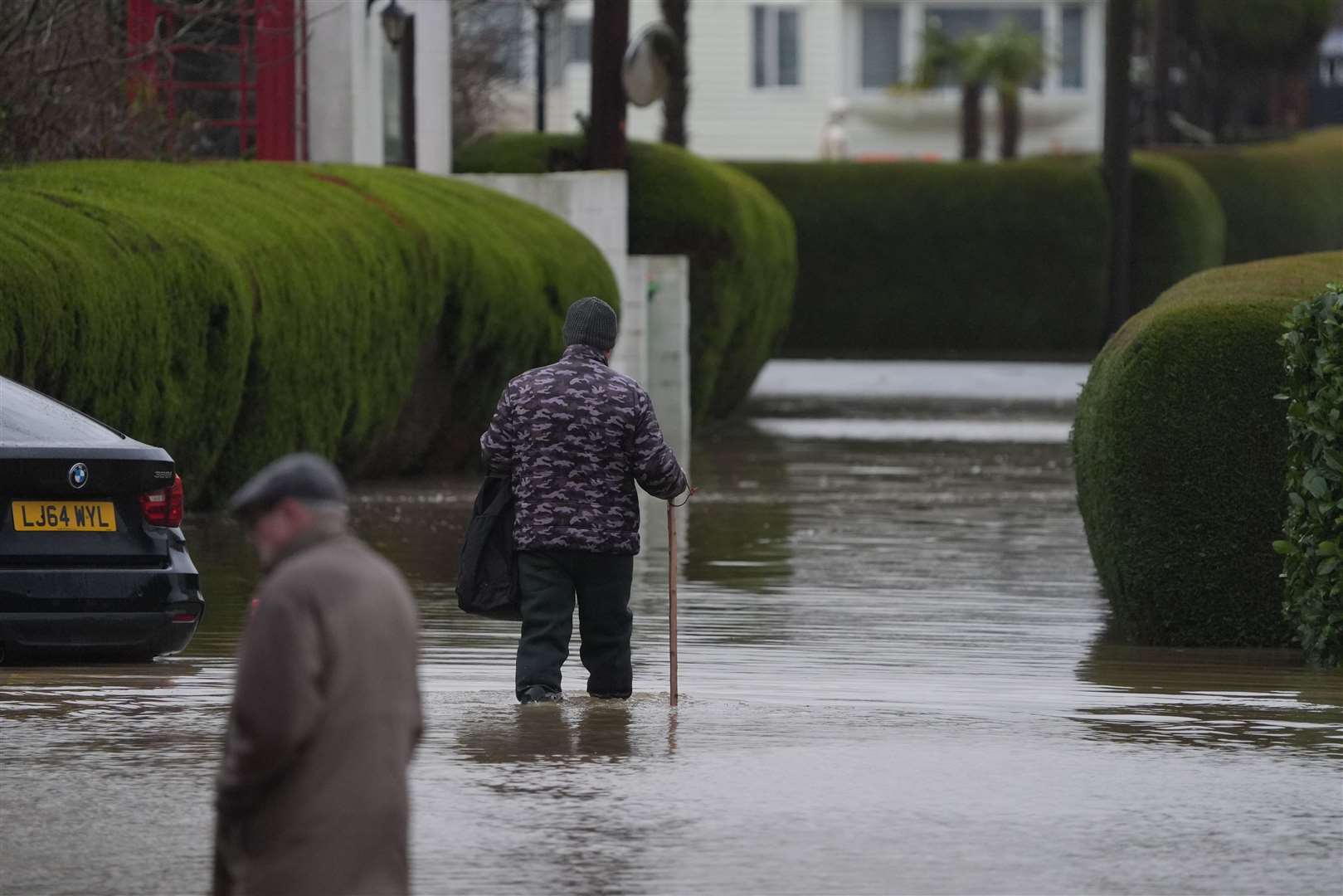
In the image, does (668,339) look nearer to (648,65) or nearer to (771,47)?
(648,65)

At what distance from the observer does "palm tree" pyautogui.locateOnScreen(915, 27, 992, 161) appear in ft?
212

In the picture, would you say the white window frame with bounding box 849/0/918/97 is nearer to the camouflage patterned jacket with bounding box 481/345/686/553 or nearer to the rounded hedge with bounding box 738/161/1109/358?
the rounded hedge with bounding box 738/161/1109/358

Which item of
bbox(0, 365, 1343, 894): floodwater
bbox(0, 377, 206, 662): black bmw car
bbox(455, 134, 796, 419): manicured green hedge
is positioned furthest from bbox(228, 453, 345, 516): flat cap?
bbox(455, 134, 796, 419): manicured green hedge

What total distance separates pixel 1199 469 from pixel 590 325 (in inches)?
136

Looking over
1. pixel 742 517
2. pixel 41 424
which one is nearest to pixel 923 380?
pixel 742 517

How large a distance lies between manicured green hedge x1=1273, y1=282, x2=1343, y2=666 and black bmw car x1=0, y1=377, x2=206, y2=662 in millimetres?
4256

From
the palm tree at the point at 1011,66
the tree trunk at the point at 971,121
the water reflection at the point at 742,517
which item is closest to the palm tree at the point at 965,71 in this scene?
the tree trunk at the point at 971,121

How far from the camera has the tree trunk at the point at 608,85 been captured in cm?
2588

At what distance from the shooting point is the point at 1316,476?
1095cm

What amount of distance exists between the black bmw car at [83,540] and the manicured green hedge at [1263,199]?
3398cm

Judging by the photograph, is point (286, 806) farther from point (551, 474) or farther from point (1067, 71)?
point (1067, 71)

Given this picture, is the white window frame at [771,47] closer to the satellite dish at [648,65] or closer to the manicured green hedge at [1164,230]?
the manicured green hedge at [1164,230]

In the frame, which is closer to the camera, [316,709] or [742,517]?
[316,709]

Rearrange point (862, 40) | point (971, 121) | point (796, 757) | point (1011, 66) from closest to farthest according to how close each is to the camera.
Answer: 1. point (796, 757)
2. point (971, 121)
3. point (1011, 66)
4. point (862, 40)
